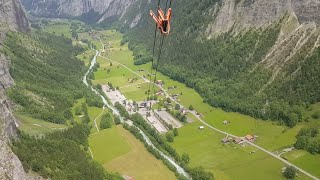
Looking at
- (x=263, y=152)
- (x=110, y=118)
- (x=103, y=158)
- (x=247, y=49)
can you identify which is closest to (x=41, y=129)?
(x=103, y=158)

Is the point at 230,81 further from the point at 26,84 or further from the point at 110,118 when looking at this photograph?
the point at 26,84

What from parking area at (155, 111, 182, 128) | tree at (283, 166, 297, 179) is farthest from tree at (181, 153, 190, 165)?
tree at (283, 166, 297, 179)

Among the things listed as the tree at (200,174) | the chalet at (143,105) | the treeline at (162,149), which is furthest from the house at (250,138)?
the chalet at (143,105)

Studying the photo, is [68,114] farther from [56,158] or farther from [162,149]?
Result: [56,158]

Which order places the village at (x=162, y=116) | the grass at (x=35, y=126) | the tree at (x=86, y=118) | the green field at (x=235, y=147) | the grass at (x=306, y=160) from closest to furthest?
the grass at (x=306, y=160)
the green field at (x=235, y=147)
the grass at (x=35, y=126)
the village at (x=162, y=116)
the tree at (x=86, y=118)

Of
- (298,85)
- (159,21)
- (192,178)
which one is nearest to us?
(159,21)

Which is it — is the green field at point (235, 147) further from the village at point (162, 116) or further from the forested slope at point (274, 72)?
the forested slope at point (274, 72)
